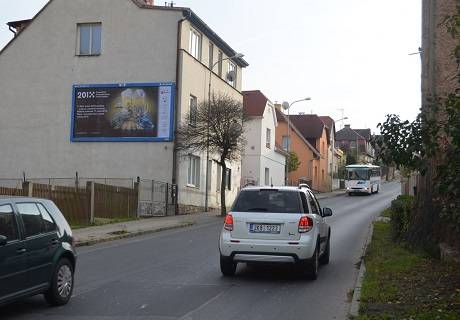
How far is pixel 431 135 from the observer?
8.69 metres

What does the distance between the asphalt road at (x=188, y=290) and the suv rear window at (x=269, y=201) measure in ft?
4.13

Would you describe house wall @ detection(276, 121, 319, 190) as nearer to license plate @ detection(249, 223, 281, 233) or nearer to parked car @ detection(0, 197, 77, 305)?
license plate @ detection(249, 223, 281, 233)

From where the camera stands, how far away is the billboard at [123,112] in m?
30.3

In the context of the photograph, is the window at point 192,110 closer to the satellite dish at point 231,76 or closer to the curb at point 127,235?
the satellite dish at point 231,76

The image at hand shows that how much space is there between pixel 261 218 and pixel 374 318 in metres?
3.87

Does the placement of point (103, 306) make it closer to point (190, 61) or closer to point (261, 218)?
point (261, 218)

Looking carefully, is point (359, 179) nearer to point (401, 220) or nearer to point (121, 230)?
point (121, 230)

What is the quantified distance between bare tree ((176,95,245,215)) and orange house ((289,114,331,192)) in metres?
40.4

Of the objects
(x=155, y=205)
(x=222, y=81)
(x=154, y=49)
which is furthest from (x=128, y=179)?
(x=222, y=81)

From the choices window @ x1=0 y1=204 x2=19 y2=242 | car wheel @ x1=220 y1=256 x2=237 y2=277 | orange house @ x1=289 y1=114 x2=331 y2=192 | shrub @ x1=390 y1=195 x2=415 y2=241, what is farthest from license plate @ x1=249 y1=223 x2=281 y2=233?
orange house @ x1=289 y1=114 x2=331 y2=192

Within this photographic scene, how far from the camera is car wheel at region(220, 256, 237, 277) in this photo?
35.6 ft

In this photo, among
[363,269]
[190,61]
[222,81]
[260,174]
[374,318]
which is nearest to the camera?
[374,318]

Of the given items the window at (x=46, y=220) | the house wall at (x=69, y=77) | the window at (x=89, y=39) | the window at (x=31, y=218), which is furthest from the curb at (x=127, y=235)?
the window at (x=89, y=39)

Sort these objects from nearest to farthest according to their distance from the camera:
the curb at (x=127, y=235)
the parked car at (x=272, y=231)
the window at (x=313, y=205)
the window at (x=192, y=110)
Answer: the parked car at (x=272, y=231) → the window at (x=313, y=205) → the curb at (x=127, y=235) → the window at (x=192, y=110)
